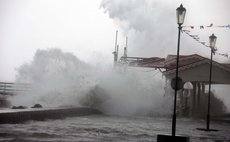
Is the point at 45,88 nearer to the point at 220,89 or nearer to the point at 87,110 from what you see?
the point at 87,110

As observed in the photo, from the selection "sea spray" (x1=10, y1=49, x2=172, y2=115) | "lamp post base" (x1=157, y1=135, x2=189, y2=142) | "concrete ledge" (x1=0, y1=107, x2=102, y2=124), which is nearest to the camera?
"lamp post base" (x1=157, y1=135, x2=189, y2=142)

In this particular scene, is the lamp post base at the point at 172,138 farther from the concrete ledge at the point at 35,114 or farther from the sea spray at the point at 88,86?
the sea spray at the point at 88,86

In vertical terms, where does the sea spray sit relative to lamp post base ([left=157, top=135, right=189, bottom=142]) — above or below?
above

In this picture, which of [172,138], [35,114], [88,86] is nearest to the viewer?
[172,138]

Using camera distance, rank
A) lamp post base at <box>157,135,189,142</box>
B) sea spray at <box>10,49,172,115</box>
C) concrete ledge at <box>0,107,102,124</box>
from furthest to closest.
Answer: sea spray at <box>10,49,172,115</box>
concrete ledge at <box>0,107,102,124</box>
lamp post base at <box>157,135,189,142</box>

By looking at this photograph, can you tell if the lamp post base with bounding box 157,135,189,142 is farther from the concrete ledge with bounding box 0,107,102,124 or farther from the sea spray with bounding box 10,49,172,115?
the sea spray with bounding box 10,49,172,115

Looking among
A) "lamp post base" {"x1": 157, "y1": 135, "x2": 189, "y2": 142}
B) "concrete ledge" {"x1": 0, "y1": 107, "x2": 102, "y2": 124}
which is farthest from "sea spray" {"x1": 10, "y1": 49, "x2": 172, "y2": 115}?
"lamp post base" {"x1": 157, "y1": 135, "x2": 189, "y2": 142}

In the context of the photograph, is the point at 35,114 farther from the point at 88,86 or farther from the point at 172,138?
the point at 88,86

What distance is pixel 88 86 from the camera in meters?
47.5

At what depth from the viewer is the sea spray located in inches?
1750

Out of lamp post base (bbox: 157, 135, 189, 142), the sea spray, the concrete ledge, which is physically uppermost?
the sea spray

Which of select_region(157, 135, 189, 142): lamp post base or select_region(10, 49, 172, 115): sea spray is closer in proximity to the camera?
select_region(157, 135, 189, 142): lamp post base

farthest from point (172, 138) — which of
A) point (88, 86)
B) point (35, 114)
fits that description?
point (88, 86)

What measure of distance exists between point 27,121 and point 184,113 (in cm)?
2302
